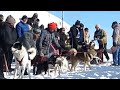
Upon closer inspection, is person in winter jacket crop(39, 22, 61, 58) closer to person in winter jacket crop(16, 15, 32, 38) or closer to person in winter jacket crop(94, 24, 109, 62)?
person in winter jacket crop(16, 15, 32, 38)

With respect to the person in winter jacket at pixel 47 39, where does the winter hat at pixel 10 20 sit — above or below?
above

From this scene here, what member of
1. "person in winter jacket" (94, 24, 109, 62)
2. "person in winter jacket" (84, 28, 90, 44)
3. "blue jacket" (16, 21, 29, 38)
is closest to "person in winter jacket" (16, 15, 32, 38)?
"blue jacket" (16, 21, 29, 38)

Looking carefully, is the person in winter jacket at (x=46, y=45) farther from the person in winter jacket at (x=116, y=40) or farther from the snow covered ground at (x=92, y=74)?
the person in winter jacket at (x=116, y=40)

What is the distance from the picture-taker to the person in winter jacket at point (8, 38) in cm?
734

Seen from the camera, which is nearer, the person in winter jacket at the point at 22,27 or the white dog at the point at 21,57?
the white dog at the point at 21,57

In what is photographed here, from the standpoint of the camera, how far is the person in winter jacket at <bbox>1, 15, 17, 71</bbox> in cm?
734

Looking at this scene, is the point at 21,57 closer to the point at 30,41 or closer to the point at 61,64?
the point at 30,41

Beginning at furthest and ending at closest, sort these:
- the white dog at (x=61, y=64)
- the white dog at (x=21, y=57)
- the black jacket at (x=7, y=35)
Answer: the white dog at (x=61, y=64) < the black jacket at (x=7, y=35) < the white dog at (x=21, y=57)

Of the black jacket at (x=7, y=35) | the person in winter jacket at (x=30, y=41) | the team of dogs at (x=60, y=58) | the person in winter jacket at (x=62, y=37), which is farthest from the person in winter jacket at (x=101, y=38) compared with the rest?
the black jacket at (x=7, y=35)

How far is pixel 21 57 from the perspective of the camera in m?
7.27

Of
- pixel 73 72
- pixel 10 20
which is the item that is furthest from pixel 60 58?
pixel 10 20
